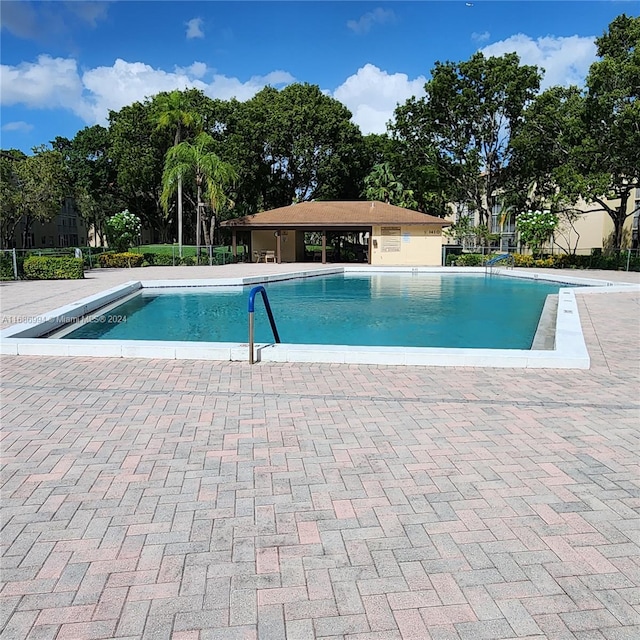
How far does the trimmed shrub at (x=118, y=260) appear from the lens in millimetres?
25281

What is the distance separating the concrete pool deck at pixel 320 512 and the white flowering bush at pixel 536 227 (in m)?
24.3

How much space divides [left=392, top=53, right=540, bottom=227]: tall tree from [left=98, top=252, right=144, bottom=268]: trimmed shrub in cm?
1958

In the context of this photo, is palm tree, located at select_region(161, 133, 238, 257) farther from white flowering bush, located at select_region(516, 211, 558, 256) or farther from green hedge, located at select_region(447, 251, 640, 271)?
white flowering bush, located at select_region(516, 211, 558, 256)

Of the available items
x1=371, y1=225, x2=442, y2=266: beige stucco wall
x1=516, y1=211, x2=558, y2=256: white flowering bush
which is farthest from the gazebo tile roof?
x1=516, y1=211, x2=558, y2=256: white flowering bush

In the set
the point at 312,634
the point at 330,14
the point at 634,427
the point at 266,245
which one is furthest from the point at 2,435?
the point at 266,245

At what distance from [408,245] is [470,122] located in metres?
10.4

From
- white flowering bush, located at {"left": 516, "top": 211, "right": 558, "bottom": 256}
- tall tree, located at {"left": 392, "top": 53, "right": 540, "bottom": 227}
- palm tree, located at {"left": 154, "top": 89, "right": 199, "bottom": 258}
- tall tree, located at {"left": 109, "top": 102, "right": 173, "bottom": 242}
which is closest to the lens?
white flowering bush, located at {"left": 516, "top": 211, "right": 558, "bottom": 256}

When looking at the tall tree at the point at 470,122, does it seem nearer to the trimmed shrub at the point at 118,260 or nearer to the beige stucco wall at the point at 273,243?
the beige stucco wall at the point at 273,243

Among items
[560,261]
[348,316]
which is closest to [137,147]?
[560,261]

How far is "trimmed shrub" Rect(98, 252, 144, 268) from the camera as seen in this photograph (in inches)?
995

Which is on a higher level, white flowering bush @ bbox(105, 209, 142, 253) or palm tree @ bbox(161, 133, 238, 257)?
palm tree @ bbox(161, 133, 238, 257)

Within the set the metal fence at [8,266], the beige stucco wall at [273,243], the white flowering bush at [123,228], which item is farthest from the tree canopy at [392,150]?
the metal fence at [8,266]

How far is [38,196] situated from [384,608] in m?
32.1

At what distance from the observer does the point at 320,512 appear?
110 inches
